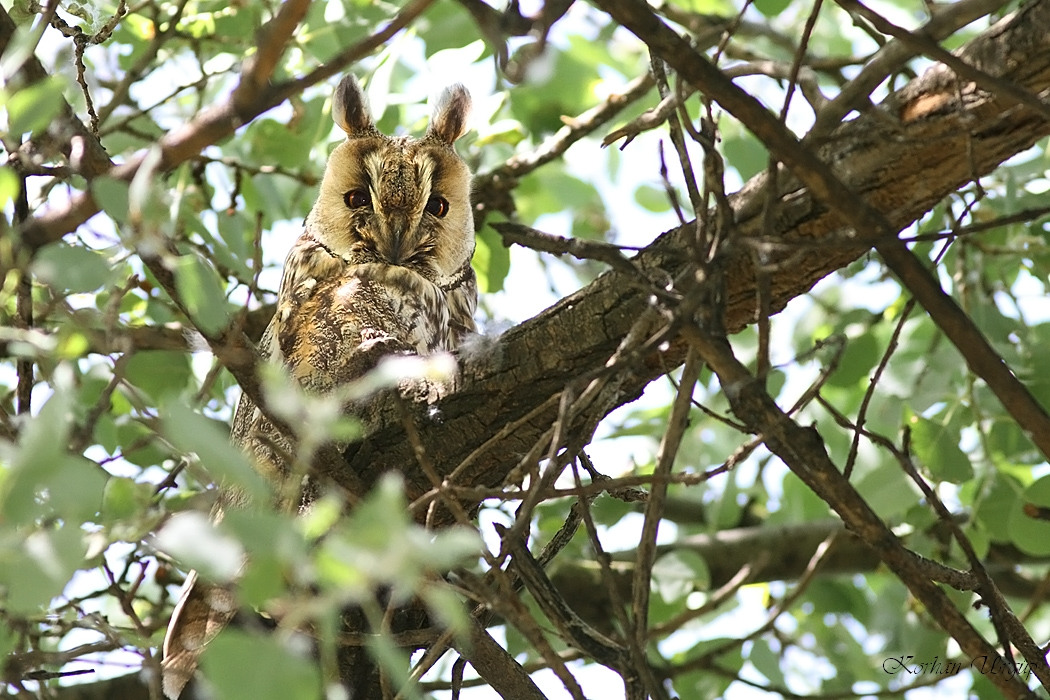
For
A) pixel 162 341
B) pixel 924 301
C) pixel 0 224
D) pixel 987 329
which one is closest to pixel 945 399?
pixel 987 329

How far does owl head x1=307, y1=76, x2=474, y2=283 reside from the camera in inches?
96.9

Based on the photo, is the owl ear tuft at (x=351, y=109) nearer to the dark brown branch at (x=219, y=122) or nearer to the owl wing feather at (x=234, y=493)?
the owl wing feather at (x=234, y=493)

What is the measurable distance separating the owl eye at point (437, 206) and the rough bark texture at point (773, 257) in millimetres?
837

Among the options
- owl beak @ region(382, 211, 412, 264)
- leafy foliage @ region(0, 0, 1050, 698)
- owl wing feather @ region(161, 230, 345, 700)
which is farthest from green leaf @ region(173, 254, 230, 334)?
owl beak @ region(382, 211, 412, 264)

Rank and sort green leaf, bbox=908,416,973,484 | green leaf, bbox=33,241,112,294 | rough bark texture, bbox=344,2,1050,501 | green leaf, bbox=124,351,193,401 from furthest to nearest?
1. green leaf, bbox=124,351,193,401
2. green leaf, bbox=908,416,973,484
3. rough bark texture, bbox=344,2,1050,501
4. green leaf, bbox=33,241,112,294

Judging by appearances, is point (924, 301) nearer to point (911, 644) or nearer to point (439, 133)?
point (911, 644)

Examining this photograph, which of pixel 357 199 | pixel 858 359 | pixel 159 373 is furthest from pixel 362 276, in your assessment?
pixel 858 359

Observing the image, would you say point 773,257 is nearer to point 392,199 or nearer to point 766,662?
point 766,662

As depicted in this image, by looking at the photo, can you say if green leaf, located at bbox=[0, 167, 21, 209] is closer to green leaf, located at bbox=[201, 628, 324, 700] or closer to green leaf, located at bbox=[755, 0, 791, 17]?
green leaf, located at bbox=[201, 628, 324, 700]

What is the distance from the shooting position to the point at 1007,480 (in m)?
2.23

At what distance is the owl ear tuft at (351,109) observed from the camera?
2.62m

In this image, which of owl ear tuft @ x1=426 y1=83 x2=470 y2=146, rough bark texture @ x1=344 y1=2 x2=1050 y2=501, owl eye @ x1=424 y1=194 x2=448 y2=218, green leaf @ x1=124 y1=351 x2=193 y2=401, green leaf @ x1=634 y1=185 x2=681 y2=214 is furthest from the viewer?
green leaf @ x1=634 y1=185 x2=681 y2=214

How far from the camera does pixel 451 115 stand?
2754 millimetres

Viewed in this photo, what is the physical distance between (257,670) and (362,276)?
5.31 ft
